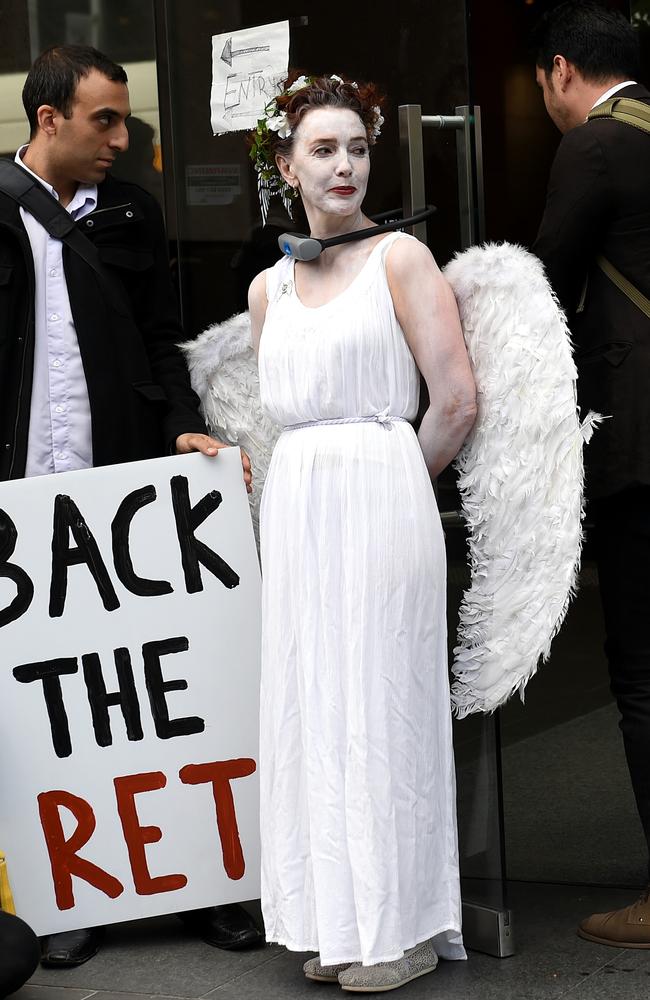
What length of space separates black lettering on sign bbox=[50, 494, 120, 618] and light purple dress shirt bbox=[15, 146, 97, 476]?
0.52ft

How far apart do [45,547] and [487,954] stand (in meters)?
1.47

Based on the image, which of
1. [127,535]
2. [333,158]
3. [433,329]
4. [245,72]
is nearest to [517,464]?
[433,329]

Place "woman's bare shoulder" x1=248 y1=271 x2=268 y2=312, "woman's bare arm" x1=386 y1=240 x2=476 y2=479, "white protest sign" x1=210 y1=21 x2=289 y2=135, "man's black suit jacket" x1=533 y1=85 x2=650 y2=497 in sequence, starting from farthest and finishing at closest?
"white protest sign" x1=210 y1=21 x2=289 y2=135
"woman's bare shoulder" x1=248 y1=271 x2=268 y2=312
"man's black suit jacket" x1=533 y1=85 x2=650 y2=497
"woman's bare arm" x1=386 y1=240 x2=476 y2=479

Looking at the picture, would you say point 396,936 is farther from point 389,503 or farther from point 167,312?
point 167,312

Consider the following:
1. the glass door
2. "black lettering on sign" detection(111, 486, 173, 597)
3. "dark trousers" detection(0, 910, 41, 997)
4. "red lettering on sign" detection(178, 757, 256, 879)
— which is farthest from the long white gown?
"dark trousers" detection(0, 910, 41, 997)

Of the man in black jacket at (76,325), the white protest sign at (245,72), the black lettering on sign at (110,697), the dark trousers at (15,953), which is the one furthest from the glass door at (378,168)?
the dark trousers at (15,953)

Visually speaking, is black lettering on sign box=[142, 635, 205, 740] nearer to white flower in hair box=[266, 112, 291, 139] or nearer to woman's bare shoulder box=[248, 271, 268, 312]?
woman's bare shoulder box=[248, 271, 268, 312]

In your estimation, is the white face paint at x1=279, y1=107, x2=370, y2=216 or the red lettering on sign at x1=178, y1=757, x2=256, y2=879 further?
the red lettering on sign at x1=178, y1=757, x2=256, y2=879

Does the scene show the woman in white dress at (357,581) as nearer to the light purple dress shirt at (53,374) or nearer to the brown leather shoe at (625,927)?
the brown leather shoe at (625,927)

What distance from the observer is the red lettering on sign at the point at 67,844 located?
3656 mm

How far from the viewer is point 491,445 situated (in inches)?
131

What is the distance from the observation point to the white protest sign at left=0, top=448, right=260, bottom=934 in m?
3.66

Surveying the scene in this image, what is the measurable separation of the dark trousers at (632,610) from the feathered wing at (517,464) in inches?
8.8

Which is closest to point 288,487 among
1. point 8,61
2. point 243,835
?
point 243,835
